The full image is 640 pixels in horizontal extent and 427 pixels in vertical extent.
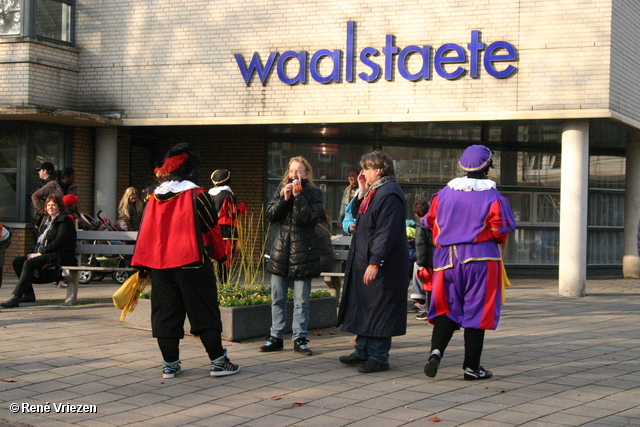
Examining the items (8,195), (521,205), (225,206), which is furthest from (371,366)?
(521,205)

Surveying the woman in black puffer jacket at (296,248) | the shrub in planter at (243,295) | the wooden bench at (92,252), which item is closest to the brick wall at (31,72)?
the wooden bench at (92,252)

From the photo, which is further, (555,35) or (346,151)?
(346,151)

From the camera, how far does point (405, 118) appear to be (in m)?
13.2

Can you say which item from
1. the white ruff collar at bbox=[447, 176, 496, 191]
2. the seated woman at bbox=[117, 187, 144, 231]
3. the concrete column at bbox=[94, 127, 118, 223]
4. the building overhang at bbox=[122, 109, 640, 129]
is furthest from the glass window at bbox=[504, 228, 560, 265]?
the white ruff collar at bbox=[447, 176, 496, 191]

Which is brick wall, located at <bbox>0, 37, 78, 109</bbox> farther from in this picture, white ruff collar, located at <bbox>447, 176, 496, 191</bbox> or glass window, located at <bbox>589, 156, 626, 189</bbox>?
glass window, located at <bbox>589, 156, 626, 189</bbox>

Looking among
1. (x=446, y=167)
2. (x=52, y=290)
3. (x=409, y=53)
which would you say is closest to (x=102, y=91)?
(x=52, y=290)

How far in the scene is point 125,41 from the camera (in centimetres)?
1486

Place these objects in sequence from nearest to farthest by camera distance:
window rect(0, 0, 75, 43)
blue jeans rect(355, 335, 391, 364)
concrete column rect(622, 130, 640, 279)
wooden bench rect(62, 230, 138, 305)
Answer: blue jeans rect(355, 335, 391, 364) < wooden bench rect(62, 230, 138, 305) < window rect(0, 0, 75, 43) < concrete column rect(622, 130, 640, 279)

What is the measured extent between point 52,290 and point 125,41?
4.96 metres

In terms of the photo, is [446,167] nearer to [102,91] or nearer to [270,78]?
[270,78]

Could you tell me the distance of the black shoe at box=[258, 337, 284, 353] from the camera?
7320mm

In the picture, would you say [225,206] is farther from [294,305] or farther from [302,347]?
[302,347]

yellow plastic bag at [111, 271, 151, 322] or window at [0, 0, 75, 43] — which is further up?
window at [0, 0, 75, 43]
